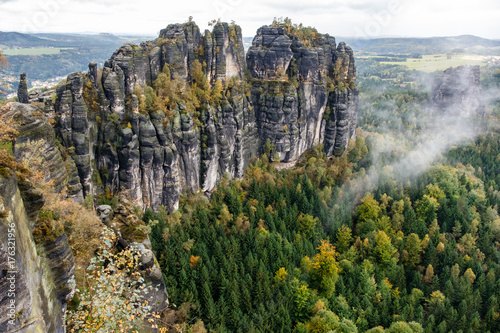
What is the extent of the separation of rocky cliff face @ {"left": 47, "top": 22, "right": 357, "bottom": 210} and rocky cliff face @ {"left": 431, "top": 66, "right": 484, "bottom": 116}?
1897 inches

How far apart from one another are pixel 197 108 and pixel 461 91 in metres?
99.1

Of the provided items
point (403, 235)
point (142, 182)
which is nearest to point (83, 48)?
point (142, 182)

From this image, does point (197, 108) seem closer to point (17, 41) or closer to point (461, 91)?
point (461, 91)

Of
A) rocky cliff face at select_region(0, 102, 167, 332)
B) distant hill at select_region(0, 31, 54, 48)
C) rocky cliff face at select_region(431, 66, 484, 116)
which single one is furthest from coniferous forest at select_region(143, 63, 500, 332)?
distant hill at select_region(0, 31, 54, 48)

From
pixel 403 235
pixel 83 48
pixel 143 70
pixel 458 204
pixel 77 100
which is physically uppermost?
pixel 83 48

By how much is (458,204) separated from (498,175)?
29.1 metres

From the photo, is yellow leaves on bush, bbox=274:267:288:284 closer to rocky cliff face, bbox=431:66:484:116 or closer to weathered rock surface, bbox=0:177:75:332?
weathered rock surface, bbox=0:177:75:332

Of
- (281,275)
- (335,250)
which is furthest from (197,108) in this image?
(335,250)

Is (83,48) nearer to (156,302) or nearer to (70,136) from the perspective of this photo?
(70,136)

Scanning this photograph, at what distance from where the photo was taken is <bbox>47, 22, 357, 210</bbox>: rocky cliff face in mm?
46750

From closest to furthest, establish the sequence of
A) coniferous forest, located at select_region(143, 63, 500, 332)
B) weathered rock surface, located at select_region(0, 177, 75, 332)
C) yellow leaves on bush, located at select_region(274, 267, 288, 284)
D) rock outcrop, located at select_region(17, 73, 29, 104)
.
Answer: weathered rock surface, located at select_region(0, 177, 75, 332), coniferous forest, located at select_region(143, 63, 500, 332), rock outcrop, located at select_region(17, 73, 29, 104), yellow leaves on bush, located at select_region(274, 267, 288, 284)

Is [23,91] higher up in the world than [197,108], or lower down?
higher up

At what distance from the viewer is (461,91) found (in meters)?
114

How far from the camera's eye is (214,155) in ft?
203
